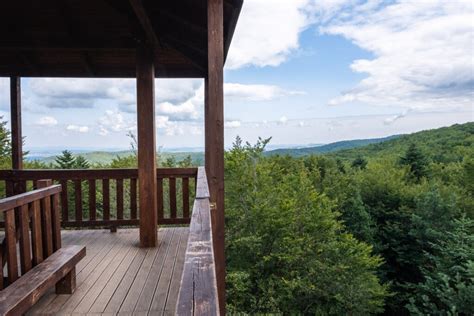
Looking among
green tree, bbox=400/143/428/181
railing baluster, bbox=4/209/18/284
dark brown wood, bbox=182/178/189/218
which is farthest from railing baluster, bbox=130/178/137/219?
green tree, bbox=400/143/428/181

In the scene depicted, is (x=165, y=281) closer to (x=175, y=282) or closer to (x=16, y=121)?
(x=175, y=282)

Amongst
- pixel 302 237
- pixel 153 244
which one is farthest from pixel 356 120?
pixel 153 244

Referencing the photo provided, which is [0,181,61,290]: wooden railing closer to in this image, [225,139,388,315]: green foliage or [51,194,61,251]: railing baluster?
[51,194,61,251]: railing baluster

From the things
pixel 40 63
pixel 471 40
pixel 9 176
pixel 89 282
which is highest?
pixel 471 40

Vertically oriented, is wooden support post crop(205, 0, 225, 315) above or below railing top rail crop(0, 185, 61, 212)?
above

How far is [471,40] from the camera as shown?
98.5 feet

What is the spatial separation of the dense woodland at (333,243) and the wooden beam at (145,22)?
8609 millimetres

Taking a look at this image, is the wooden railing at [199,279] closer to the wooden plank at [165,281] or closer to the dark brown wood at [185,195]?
the wooden plank at [165,281]

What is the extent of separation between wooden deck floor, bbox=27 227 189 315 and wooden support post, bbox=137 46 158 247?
0.27 m

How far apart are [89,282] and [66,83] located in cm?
570

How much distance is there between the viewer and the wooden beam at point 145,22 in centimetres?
301

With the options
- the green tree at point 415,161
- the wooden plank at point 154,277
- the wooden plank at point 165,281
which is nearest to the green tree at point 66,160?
the wooden plank at point 154,277

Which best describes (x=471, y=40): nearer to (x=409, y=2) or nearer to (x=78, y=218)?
(x=409, y=2)

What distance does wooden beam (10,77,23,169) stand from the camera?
4.66 metres
